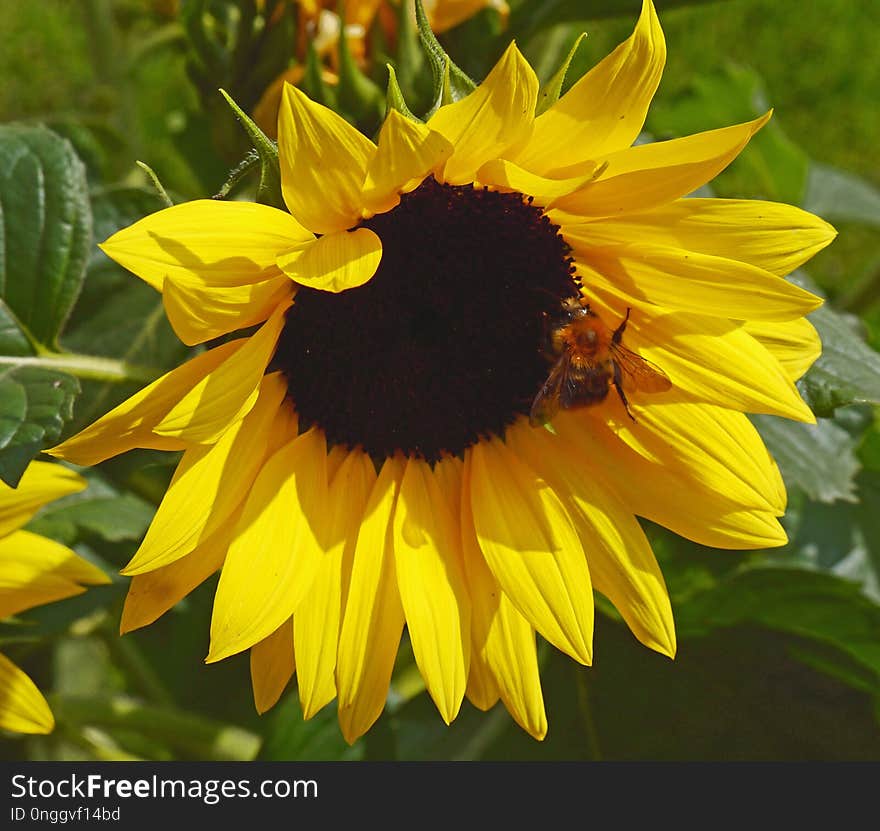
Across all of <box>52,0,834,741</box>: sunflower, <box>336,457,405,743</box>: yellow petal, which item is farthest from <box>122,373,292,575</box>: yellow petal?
<box>336,457,405,743</box>: yellow petal

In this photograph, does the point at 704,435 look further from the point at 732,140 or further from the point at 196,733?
the point at 196,733

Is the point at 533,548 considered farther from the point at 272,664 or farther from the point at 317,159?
the point at 317,159

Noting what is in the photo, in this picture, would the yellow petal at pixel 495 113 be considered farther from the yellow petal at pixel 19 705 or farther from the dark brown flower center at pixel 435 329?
the yellow petal at pixel 19 705

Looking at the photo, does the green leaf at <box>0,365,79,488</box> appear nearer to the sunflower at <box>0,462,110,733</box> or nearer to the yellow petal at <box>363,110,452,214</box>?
the sunflower at <box>0,462,110,733</box>

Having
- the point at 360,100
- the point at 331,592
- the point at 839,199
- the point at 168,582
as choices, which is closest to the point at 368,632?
the point at 331,592

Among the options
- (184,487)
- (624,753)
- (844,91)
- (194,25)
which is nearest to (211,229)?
(184,487)

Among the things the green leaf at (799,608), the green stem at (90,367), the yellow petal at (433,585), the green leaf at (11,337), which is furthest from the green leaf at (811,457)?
the green leaf at (11,337)

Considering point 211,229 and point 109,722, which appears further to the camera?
point 109,722

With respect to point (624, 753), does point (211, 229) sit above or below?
above
